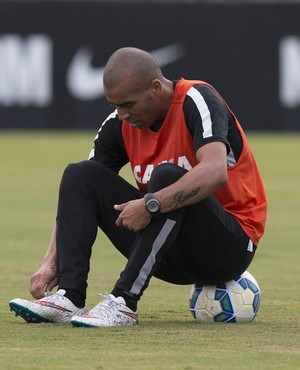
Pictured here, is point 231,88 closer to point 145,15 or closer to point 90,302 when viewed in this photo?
point 145,15

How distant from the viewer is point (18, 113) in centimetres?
2277

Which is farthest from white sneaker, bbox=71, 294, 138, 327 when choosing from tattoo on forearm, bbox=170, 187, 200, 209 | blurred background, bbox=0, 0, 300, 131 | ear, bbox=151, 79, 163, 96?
blurred background, bbox=0, 0, 300, 131

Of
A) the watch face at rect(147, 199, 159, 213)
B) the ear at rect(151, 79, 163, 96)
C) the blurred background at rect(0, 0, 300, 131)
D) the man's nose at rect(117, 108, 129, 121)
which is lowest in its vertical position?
the blurred background at rect(0, 0, 300, 131)

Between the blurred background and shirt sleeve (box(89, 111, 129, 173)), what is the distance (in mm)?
15895

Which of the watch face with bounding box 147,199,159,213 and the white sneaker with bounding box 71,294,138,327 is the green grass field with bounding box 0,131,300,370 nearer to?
the white sneaker with bounding box 71,294,138,327

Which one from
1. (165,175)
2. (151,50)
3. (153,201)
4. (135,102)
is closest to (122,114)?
(135,102)

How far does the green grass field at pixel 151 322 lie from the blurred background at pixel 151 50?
800 centimetres

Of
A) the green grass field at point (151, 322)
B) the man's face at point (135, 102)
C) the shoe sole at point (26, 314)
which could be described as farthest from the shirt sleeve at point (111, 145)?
the shoe sole at point (26, 314)

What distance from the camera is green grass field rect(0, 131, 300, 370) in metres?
5.01

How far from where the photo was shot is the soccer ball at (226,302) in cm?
629

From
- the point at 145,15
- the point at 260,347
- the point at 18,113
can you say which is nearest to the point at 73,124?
the point at 18,113

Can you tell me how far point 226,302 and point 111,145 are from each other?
3.47 feet

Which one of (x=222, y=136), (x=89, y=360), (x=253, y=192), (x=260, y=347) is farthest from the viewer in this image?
(x=253, y=192)

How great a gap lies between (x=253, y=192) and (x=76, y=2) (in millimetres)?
17011
